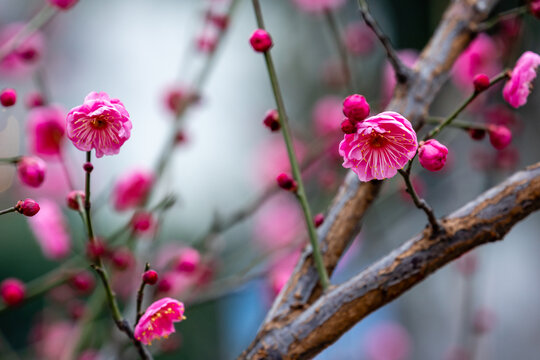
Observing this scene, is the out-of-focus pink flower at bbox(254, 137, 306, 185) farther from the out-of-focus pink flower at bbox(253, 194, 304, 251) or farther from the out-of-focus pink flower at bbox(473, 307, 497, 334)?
the out-of-focus pink flower at bbox(473, 307, 497, 334)

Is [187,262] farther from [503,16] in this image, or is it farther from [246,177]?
[246,177]

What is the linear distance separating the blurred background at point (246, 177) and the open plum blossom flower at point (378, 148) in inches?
11.8

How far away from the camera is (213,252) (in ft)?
3.16

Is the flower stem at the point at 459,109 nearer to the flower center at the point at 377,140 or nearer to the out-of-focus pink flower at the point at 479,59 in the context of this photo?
the flower center at the point at 377,140

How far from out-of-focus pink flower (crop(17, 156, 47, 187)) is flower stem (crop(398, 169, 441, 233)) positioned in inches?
15.0

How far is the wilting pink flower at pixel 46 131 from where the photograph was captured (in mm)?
892

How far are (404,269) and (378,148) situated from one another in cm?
13

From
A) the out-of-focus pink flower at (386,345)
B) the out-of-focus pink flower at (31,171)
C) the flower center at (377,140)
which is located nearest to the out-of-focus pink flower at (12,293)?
the out-of-focus pink flower at (31,171)

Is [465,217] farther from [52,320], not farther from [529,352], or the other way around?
[529,352]

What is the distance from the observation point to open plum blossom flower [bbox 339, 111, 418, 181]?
0.43m

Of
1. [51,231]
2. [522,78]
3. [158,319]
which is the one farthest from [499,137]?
[51,231]

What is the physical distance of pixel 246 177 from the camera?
9.30 ft

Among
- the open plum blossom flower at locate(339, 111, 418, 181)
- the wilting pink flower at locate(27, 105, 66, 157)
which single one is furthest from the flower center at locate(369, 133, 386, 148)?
the wilting pink flower at locate(27, 105, 66, 157)

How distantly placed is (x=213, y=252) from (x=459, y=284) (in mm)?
988
